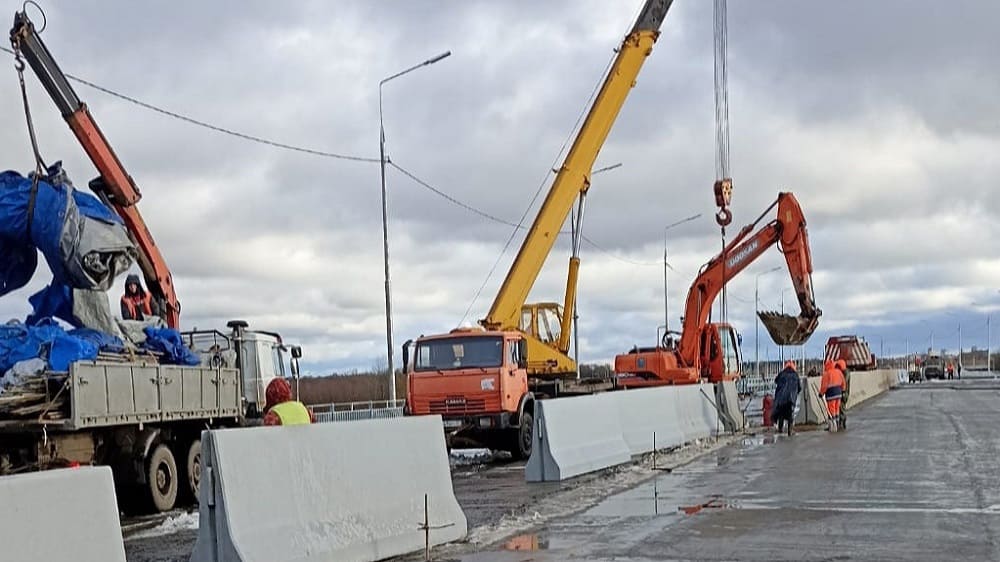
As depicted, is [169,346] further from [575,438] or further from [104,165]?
[575,438]

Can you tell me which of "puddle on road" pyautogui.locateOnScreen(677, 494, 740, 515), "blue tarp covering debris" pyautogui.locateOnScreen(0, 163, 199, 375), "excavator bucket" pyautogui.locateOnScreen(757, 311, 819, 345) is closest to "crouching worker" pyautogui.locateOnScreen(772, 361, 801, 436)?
"excavator bucket" pyautogui.locateOnScreen(757, 311, 819, 345)

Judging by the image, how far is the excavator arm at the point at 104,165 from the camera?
17.4 metres

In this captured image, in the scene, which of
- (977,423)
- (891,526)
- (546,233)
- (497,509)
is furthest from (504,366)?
(977,423)

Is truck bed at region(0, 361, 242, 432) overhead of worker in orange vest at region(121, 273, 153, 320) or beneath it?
beneath

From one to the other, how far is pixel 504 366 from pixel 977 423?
45.7 feet

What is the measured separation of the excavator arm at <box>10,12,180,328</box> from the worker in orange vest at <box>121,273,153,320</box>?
1.32 feet

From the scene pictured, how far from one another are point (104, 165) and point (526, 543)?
37.3ft

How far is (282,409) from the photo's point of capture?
974cm

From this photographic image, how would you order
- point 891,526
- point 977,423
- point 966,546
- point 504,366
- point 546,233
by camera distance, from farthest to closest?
1. point 977,423
2. point 546,233
3. point 504,366
4. point 891,526
5. point 966,546

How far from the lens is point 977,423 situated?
93.9ft

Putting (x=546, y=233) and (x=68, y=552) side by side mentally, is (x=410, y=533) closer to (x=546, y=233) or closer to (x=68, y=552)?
(x=68, y=552)

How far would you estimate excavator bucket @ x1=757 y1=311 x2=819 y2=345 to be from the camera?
98.8 feet

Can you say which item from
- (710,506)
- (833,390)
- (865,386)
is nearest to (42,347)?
(710,506)

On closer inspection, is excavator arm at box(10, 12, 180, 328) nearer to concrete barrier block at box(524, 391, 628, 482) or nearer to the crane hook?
concrete barrier block at box(524, 391, 628, 482)
